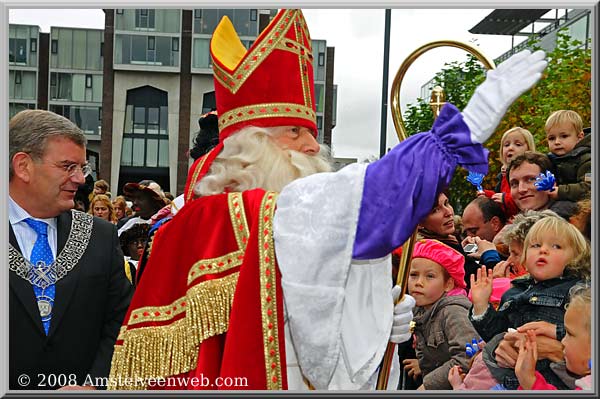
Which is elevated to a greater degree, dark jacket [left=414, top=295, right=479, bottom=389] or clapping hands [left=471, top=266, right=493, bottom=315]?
clapping hands [left=471, top=266, right=493, bottom=315]

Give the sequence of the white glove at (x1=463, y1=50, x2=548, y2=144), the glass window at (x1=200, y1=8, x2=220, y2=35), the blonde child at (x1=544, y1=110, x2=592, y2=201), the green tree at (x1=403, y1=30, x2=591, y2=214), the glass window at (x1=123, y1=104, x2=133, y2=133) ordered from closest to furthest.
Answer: the white glove at (x1=463, y1=50, x2=548, y2=144)
the blonde child at (x1=544, y1=110, x2=592, y2=201)
the green tree at (x1=403, y1=30, x2=591, y2=214)
the glass window at (x1=200, y1=8, x2=220, y2=35)
the glass window at (x1=123, y1=104, x2=133, y2=133)

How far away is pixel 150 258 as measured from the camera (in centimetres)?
322

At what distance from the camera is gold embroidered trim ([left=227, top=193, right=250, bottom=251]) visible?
10.1 ft

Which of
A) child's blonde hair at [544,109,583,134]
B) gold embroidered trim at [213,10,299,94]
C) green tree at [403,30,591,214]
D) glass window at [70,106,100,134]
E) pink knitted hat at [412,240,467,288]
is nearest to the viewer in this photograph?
gold embroidered trim at [213,10,299,94]

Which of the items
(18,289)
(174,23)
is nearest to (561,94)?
(18,289)

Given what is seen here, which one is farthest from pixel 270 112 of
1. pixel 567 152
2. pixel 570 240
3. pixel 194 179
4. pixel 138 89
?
pixel 138 89

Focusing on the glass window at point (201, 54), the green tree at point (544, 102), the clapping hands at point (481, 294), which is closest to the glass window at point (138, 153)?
the glass window at point (201, 54)

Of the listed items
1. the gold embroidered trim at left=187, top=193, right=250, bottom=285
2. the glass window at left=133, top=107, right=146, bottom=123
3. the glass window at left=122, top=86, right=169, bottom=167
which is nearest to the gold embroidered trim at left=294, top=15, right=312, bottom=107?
the gold embroidered trim at left=187, top=193, right=250, bottom=285

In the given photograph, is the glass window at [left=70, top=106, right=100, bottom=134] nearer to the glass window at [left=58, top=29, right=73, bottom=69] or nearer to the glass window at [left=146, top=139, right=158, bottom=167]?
the glass window at [left=58, top=29, right=73, bottom=69]

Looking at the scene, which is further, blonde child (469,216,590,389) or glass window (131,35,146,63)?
glass window (131,35,146,63)

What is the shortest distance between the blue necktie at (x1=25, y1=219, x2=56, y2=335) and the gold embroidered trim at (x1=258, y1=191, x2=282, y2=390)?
40.7 inches

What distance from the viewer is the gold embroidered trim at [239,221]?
3088 mm

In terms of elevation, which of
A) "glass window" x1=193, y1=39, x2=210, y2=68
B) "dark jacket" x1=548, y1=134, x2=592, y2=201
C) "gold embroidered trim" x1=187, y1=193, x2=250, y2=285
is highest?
"glass window" x1=193, y1=39, x2=210, y2=68

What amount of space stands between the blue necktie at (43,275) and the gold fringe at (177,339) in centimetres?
49
